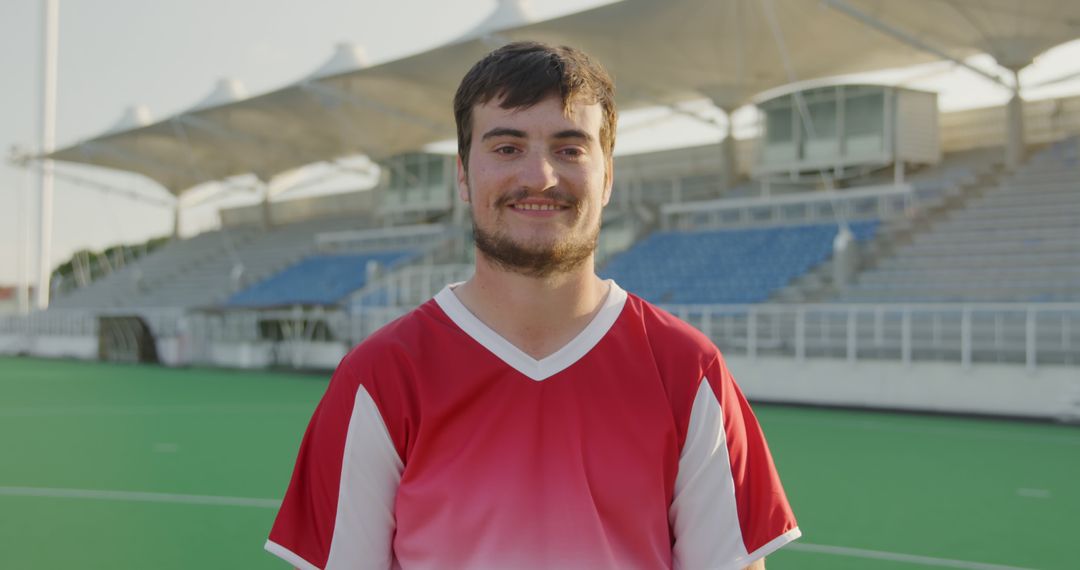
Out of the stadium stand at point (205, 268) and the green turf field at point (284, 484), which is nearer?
the green turf field at point (284, 484)

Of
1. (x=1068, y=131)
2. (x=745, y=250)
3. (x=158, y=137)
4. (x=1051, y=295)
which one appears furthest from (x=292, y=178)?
(x=1051, y=295)

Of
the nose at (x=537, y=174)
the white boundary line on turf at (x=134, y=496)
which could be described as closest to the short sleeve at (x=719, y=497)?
the nose at (x=537, y=174)

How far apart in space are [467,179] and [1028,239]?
18152mm

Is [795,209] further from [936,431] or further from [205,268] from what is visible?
[205,268]

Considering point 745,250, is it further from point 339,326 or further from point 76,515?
point 76,515

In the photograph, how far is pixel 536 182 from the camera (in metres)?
1.89

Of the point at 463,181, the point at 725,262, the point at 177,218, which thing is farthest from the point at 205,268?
the point at 463,181

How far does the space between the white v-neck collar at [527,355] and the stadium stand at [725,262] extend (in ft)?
57.7

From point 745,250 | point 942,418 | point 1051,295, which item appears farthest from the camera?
point 745,250

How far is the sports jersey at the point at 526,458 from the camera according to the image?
1895 millimetres

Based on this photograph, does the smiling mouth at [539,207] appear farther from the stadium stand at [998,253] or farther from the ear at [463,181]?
the stadium stand at [998,253]

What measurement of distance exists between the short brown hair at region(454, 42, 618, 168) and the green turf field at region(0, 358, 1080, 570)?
4.05m

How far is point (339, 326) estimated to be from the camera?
951 inches

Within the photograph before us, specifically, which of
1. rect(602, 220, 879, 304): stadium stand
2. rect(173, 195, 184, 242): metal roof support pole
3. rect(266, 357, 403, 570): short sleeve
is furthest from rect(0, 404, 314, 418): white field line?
rect(173, 195, 184, 242): metal roof support pole
